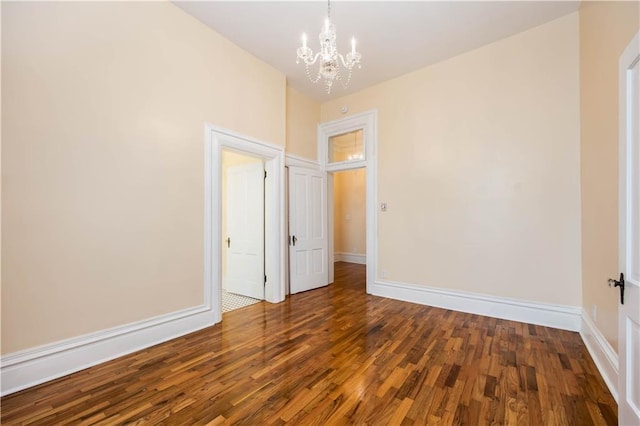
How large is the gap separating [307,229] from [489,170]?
2.98 metres

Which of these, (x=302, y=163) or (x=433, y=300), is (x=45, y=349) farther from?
(x=433, y=300)

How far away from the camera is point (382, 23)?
3.18 m

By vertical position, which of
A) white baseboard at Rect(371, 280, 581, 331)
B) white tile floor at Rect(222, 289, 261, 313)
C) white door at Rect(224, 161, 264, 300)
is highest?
white door at Rect(224, 161, 264, 300)

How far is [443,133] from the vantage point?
3.96 meters

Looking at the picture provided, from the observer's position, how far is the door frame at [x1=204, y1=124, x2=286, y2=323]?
128 inches

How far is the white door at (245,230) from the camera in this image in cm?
431

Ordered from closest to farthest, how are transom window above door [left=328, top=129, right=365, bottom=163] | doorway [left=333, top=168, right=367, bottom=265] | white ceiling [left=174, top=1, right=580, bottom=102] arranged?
white ceiling [left=174, top=1, right=580, bottom=102] < transom window above door [left=328, top=129, right=365, bottom=163] < doorway [left=333, top=168, right=367, bottom=265]

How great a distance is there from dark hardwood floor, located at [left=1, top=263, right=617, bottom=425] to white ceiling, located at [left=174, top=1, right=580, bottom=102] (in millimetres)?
3671

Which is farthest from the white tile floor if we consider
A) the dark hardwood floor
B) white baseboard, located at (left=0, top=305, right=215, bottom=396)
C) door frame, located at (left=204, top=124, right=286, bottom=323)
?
white baseboard, located at (left=0, top=305, right=215, bottom=396)

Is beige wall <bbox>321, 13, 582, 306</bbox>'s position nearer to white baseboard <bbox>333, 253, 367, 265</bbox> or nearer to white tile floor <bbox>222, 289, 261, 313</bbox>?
white tile floor <bbox>222, 289, 261, 313</bbox>

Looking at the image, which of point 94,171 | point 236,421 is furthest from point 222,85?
point 236,421

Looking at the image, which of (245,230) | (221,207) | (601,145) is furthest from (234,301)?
(601,145)

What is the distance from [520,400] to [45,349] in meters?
3.66

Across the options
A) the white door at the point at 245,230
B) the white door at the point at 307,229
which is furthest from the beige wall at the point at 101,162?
the white door at the point at 307,229
